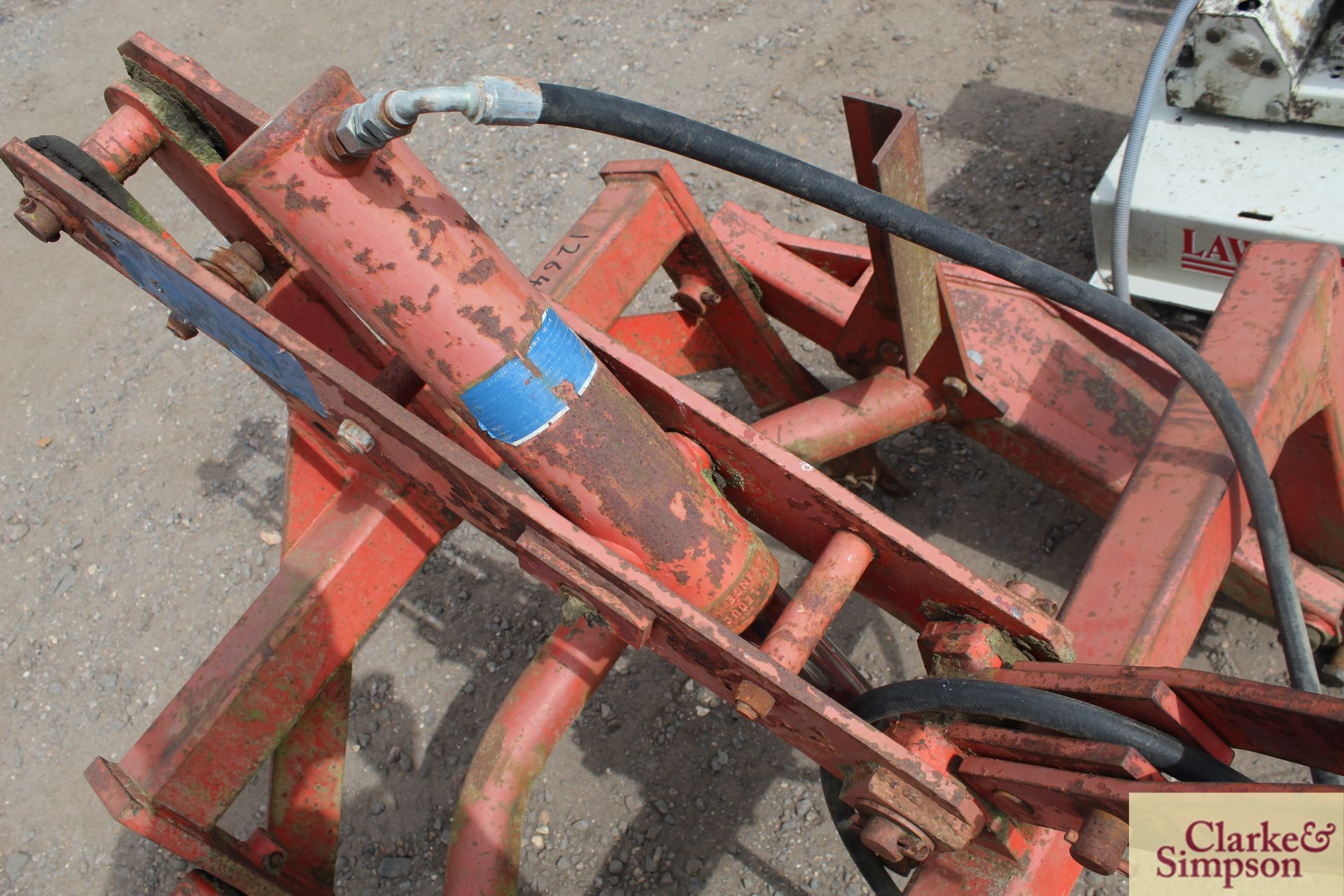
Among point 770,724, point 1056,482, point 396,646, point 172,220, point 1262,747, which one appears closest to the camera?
point 1262,747

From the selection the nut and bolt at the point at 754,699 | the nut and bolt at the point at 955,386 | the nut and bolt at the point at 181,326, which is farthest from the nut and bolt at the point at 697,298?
the nut and bolt at the point at 754,699

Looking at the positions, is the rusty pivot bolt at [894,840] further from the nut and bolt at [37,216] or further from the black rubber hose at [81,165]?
the nut and bolt at [37,216]

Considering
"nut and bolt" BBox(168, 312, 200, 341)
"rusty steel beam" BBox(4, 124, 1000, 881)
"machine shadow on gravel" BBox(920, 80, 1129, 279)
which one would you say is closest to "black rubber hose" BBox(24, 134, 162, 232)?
"rusty steel beam" BBox(4, 124, 1000, 881)

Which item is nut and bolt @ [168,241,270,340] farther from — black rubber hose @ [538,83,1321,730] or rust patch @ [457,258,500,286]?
black rubber hose @ [538,83,1321,730]

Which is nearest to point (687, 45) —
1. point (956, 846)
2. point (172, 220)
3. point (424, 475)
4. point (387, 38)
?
point (387, 38)

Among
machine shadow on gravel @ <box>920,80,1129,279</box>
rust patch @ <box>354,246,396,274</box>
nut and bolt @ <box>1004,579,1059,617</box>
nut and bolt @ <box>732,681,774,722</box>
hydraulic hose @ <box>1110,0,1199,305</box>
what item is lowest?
nut and bolt @ <box>732,681,774,722</box>

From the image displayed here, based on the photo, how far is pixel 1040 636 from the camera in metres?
1.48

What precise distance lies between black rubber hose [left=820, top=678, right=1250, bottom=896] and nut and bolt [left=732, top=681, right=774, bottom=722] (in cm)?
19

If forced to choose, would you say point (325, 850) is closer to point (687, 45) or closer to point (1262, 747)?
point (1262, 747)

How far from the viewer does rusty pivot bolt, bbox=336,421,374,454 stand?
1.60m

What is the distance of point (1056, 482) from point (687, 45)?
3.14 metres

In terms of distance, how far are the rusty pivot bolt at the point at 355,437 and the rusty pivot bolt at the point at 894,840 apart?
99 cm

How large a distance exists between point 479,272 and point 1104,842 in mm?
1098

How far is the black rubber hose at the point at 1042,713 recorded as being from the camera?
1235 millimetres
